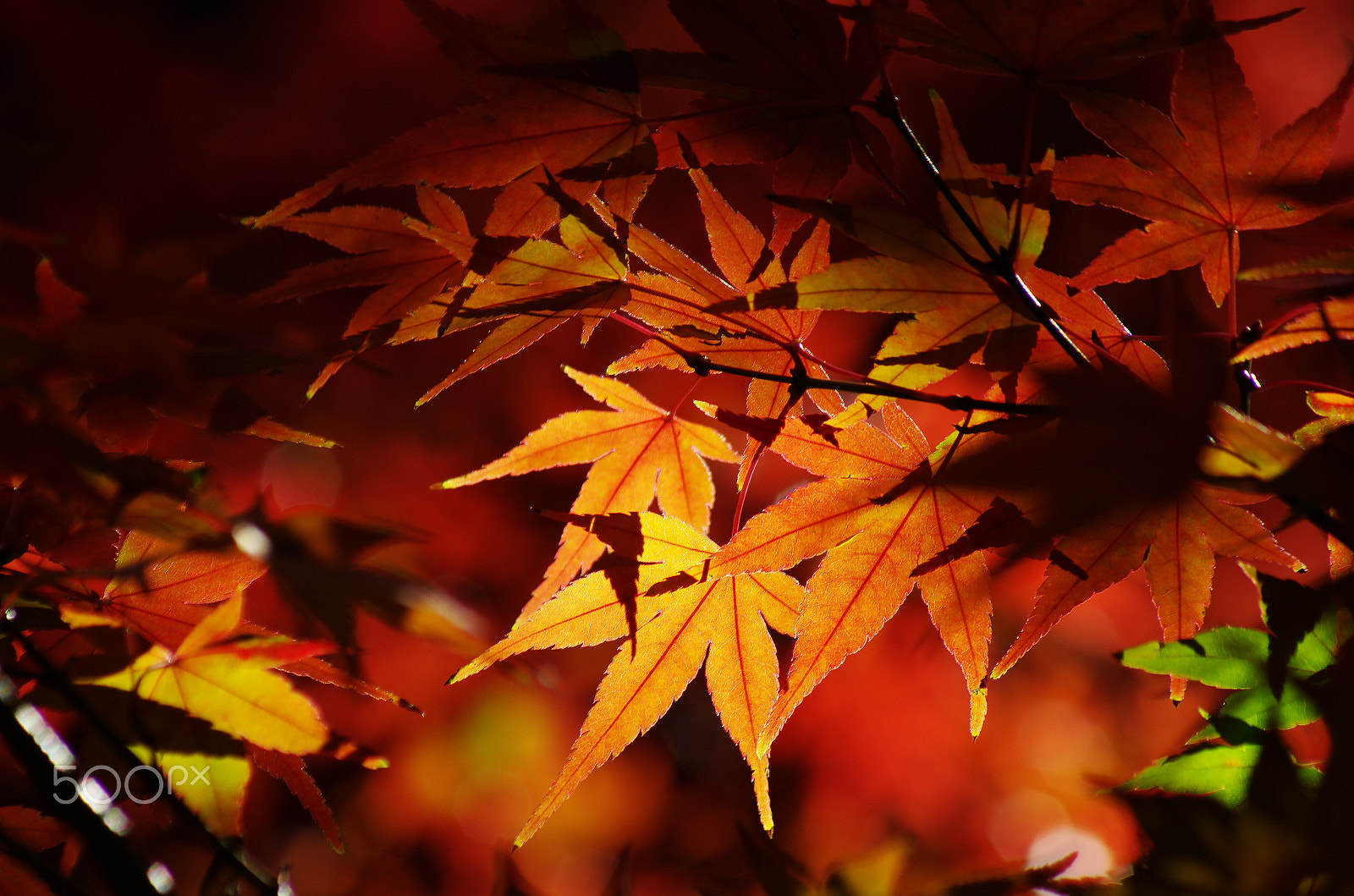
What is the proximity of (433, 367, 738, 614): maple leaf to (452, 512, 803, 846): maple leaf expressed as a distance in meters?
0.07

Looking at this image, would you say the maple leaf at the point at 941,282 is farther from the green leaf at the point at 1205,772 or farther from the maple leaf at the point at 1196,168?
the green leaf at the point at 1205,772

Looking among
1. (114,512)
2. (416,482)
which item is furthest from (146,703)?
(416,482)

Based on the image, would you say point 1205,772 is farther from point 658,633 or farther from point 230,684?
point 230,684

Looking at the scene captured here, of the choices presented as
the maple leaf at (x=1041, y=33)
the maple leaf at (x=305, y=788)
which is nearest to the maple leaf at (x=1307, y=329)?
the maple leaf at (x=1041, y=33)

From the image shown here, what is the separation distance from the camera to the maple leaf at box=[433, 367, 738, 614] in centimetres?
50

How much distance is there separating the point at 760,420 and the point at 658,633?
0.15 metres

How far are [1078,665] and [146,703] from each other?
1762mm

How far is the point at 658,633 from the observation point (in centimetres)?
44

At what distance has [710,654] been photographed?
46cm

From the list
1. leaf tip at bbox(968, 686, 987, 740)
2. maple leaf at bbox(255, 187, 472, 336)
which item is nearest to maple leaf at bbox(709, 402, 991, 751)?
leaf tip at bbox(968, 686, 987, 740)

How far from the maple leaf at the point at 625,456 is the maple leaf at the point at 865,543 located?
0.37 feet

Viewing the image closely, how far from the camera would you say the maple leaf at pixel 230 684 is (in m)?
0.36

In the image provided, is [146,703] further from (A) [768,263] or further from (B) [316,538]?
(A) [768,263]

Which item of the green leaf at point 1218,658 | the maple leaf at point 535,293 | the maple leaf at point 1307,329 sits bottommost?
the green leaf at point 1218,658
